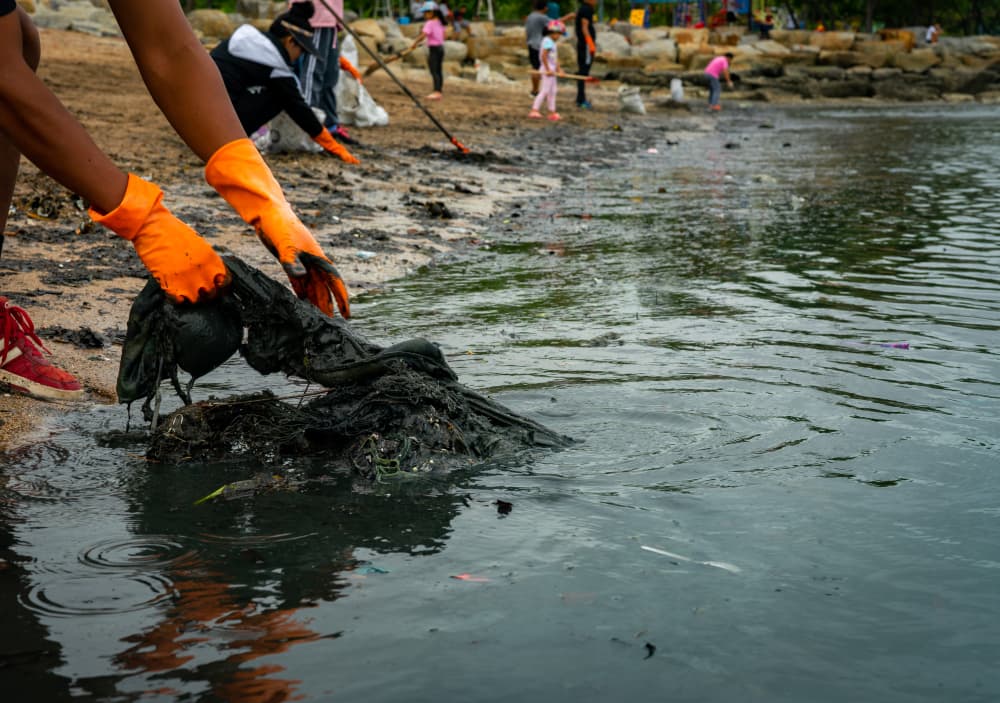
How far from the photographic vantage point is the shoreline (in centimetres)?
491

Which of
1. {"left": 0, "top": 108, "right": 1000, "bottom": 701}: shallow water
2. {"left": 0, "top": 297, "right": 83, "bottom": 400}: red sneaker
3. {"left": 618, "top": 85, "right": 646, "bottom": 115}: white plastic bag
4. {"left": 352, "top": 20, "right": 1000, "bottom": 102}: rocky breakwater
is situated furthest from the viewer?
{"left": 352, "top": 20, "right": 1000, "bottom": 102}: rocky breakwater

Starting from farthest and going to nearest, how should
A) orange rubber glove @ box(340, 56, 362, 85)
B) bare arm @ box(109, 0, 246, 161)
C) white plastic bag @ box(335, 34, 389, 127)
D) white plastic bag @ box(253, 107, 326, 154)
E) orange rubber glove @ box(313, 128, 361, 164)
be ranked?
white plastic bag @ box(335, 34, 389, 127) < orange rubber glove @ box(340, 56, 362, 85) < white plastic bag @ box(253, 107, 326, 154) < orange rubber glove @ box(313, 128, 361, 164) < bare arm @ box(109, 0, 246, 161)

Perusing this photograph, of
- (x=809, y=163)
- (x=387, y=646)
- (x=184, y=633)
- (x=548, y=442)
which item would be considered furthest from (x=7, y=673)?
(x=809, y=163)

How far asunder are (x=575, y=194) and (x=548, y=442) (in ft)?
24.5

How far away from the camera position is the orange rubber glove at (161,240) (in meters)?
2.89

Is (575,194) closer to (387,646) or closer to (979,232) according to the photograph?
(979,232)

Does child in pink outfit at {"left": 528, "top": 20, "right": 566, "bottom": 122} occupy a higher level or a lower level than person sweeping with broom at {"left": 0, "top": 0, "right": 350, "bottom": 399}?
higher

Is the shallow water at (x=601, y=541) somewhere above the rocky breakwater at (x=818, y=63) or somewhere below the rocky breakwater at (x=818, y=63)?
below

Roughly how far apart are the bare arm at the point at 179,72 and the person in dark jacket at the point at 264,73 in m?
5.02

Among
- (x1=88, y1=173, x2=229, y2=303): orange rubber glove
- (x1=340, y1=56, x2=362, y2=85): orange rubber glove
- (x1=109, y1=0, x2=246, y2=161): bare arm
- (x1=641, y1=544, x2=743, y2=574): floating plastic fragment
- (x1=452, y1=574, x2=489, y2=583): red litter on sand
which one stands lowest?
(x1=641, y1=544, x2=743, y2=574): floating plastic fragment

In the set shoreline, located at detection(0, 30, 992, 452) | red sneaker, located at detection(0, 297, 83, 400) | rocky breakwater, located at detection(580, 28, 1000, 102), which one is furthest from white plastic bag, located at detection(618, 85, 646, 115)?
red sneaker, located at detection(0, 297, 83, 400)

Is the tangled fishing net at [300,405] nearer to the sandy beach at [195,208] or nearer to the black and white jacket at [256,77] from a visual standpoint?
the sandy beach at [195,208]

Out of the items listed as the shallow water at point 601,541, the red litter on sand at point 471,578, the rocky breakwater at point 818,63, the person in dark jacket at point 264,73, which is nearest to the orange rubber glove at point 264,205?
the shallow water at point 601,541

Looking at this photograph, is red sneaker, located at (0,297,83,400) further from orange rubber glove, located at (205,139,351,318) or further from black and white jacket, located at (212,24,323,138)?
black and white jacket, located at (212,24,323,138)
